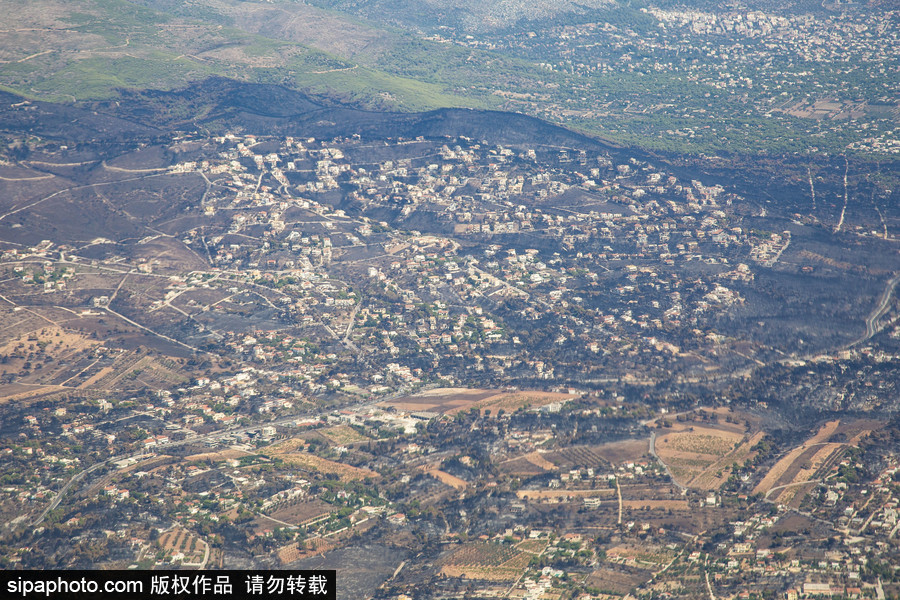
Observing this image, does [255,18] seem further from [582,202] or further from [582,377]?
[582,377]

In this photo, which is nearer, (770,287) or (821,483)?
(821,483)

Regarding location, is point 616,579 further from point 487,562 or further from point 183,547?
point 183,547

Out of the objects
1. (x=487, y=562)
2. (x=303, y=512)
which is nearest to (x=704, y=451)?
(x=487, y=562)

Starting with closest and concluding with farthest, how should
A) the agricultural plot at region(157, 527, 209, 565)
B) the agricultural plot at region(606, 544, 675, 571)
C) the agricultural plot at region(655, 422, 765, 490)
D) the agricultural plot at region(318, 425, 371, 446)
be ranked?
the agricultural plot at region(606, 544, 675, 571) → the agricultural plot at region(157, 527, 209, 565) → the agricultural plot at region(655, 422, 765, 490) → the agricultural plot at region(318, 425, 371, 446)

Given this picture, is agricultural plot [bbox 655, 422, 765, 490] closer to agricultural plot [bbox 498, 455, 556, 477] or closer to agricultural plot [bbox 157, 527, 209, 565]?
agricultural plot [bbox 498, 455, 556, 477]

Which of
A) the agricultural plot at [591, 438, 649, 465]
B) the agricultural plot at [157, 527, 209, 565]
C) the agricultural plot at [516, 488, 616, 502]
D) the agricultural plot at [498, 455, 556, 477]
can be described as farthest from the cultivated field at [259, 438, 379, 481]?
the agricultural plot at [591, 438, 649, 465]

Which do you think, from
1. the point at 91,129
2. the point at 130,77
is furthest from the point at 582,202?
the point at 130,77
